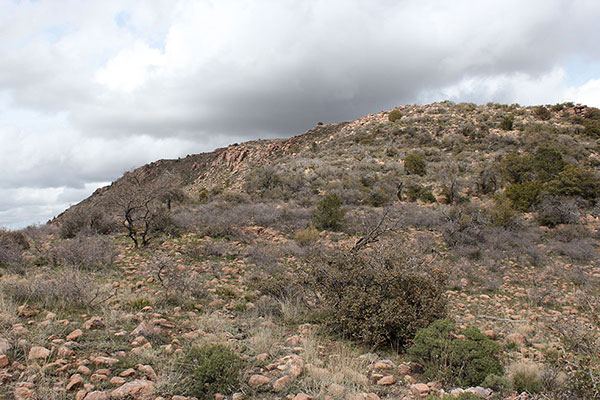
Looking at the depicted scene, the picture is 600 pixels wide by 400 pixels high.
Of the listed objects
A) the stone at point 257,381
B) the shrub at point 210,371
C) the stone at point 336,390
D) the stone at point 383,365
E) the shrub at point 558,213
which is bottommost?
the stone at point 383,365

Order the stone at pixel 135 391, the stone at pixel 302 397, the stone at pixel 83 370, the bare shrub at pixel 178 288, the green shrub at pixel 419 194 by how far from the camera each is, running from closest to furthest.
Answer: the stone at pixel 135 391
the stone at pixel 302 397
the stone at pixel 83 370
the bare shrub at pixel 178 288
the green shrub at pixel 419 194

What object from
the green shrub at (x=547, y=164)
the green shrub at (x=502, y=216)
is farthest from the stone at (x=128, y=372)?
the green shrub at (x=547, y=164)

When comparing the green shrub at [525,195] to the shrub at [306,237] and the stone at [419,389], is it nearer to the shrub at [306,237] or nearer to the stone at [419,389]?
the shrub at [306,237]

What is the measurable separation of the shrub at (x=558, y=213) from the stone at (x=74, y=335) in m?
15.2

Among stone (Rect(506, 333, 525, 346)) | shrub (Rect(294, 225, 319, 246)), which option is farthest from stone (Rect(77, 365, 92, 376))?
shrub (Rect(294, 225, 319, 246))

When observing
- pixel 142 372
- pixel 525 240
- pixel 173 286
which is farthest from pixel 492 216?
pixel 142 372

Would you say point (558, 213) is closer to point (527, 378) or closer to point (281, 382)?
point (527, 378)

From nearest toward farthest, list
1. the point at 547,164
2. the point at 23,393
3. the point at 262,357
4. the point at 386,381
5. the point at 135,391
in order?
the point at 23,393
the point at 135,391
the point at 386,381
the point at 262,357
the point at 547,164

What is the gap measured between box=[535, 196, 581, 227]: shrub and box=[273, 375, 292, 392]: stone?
44.6ft

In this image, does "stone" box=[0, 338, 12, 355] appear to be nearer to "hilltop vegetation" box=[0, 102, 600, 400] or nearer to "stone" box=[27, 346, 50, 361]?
"hilltop vegetation" box=[0, 102, 600, 400]

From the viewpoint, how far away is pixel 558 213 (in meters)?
13.0

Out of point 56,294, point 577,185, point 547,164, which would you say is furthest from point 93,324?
point 547,164

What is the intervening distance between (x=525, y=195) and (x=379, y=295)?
13328 mm

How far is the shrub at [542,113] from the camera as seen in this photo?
31.7 m
